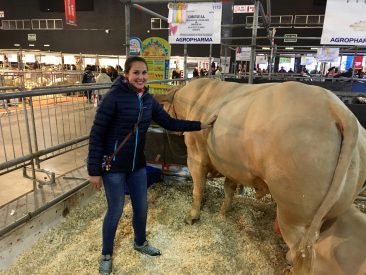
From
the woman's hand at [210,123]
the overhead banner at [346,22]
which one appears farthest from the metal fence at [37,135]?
the overhead banner at [346,22]

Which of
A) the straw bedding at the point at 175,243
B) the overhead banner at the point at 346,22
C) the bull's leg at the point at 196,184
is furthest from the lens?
the overhead banner at the point at 346,22

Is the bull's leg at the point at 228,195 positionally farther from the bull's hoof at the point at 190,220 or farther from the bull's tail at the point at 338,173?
the bull's tail at the point at 338,173

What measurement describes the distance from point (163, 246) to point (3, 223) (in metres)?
1.47

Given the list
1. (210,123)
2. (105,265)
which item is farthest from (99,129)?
(105,265)

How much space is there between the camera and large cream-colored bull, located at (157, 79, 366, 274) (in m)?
1.79

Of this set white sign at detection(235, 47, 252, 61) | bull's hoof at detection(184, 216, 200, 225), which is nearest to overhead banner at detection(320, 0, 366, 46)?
bull's hoof at detection(184, 216, 200, 225)

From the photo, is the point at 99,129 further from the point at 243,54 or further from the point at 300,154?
the point at 243,54

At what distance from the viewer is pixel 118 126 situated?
2311 millimetres

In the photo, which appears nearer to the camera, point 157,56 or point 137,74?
point 137,74

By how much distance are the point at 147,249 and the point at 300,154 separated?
172cm

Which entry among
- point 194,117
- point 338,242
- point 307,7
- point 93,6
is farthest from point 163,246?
point 93,6

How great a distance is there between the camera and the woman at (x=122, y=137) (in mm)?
2260

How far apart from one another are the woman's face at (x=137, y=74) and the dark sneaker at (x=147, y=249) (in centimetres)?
149

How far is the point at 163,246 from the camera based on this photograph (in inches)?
117
